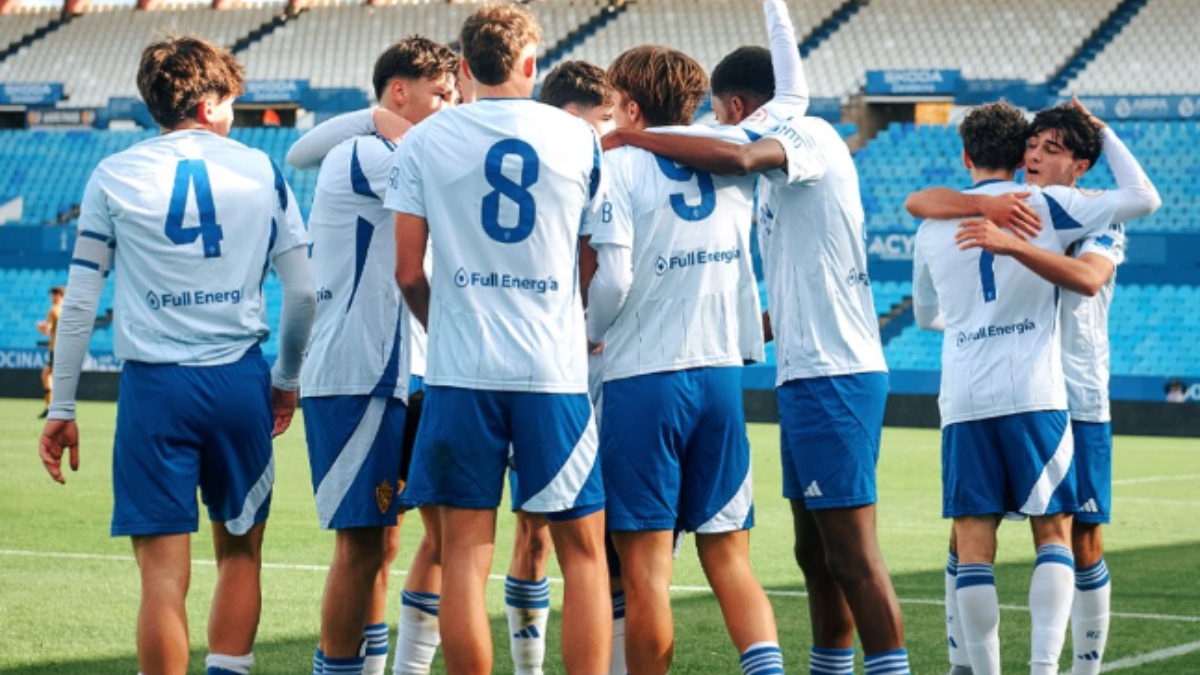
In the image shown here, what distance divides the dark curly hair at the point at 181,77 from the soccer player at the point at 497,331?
775mm

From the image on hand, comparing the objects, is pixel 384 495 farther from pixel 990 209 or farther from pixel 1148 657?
pixel 1148 657

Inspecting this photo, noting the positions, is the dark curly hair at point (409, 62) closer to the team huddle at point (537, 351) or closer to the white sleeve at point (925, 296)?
the team huddle at point (537, 351)

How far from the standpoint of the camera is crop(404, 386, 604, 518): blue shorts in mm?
4684

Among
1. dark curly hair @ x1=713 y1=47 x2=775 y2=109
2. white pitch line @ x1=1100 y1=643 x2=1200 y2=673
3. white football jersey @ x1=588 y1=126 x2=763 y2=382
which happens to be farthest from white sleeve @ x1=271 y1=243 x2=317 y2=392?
white pitch line @ x1=1100 y1=643 x2=1200 y2=673

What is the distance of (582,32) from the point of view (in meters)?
40.7

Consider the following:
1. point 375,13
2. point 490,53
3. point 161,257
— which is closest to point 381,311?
point 161,257

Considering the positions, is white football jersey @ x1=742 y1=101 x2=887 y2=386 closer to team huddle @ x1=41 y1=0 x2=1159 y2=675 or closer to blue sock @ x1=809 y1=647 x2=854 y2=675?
team huddle @ x1=41 y1=0 x2=1159 y2=675

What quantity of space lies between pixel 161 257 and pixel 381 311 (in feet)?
2.38

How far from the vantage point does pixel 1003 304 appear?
5.93 m

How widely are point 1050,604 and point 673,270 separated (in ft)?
5.89

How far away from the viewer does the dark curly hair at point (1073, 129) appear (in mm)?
6125

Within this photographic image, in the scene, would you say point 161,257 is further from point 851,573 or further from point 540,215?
point 851,573

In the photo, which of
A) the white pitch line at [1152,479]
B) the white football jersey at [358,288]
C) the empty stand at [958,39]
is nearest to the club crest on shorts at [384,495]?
the white football jersey at [358,288]

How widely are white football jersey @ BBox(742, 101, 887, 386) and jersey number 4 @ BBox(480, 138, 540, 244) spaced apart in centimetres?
85
